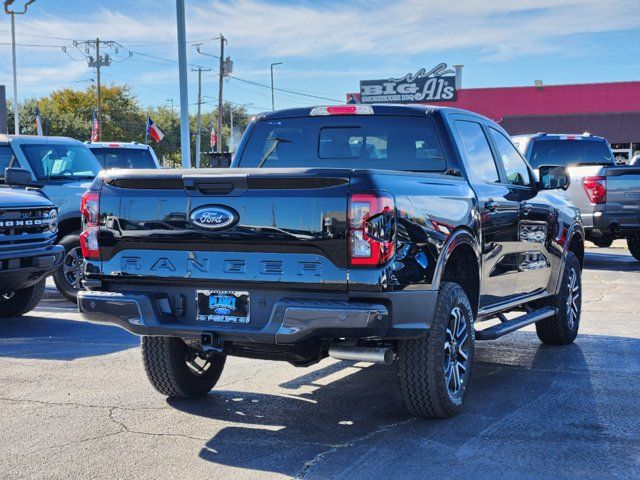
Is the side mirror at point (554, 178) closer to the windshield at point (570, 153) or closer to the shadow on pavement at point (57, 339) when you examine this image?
the shadow on pavement at point (57, 339)

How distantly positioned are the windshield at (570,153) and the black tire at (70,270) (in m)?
8.26

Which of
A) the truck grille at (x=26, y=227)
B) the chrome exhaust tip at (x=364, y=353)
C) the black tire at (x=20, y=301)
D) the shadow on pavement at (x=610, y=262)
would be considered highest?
the truck grille at (x=26, y=227)

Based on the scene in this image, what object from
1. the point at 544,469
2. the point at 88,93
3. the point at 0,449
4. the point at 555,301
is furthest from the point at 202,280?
the point at 88,93

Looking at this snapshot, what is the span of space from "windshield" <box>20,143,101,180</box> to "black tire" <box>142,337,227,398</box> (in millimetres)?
6385

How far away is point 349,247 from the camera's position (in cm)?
452

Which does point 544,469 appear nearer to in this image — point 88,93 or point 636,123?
point 636,123

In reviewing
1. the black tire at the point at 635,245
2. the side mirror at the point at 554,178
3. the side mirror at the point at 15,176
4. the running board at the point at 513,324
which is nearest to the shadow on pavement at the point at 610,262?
the black tire at the point at 635,245

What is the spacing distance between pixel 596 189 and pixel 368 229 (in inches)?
413

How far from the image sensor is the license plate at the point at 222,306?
4.78 metres

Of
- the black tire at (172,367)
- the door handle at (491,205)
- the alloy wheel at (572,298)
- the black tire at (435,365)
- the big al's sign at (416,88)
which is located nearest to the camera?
the black tire at (435,365)

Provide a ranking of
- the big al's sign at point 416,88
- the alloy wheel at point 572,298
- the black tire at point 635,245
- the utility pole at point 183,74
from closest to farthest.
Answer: the alloy wheel at point 572,298 < the black tire at point 635,245 < the utility pole at point 183,74 < the big al's sign at point 416,88

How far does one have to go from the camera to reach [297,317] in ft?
14.9

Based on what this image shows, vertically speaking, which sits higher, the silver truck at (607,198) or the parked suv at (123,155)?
the parked suv at (123,155)

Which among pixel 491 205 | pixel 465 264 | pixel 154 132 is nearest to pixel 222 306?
pixel 465 264
